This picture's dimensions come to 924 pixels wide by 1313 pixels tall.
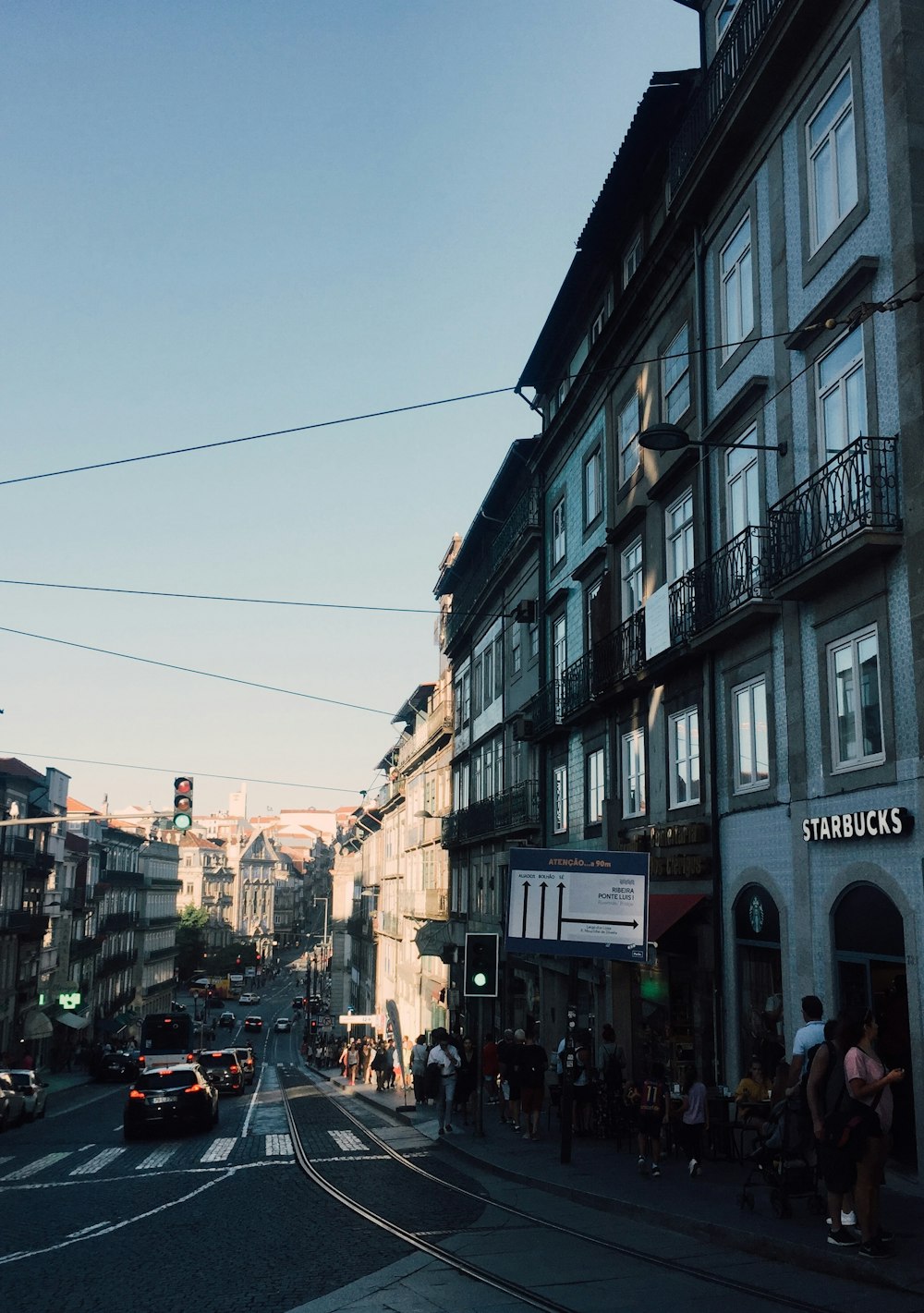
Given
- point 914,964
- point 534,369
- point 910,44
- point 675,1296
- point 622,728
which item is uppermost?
point 534,369

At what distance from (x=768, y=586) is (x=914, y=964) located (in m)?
5.26

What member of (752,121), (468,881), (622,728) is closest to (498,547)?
(468,881)

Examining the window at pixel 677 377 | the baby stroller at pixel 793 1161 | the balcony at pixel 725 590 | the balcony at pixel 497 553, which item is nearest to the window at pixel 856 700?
the balcony at pixel 725 590

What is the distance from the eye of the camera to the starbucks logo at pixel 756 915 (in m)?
16.5

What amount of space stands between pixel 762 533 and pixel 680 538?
4095mm

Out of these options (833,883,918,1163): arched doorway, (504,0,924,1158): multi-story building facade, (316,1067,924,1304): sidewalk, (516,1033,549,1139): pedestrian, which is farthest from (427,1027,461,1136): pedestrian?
(833,883,918,1163): arched doorway

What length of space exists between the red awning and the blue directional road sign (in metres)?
2.46

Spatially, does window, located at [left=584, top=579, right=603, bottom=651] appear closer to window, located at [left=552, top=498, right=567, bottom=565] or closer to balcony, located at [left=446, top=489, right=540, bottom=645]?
window, located at [left=552, top=498, right=567, bottom=565]

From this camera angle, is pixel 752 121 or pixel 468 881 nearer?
pixel 752 121

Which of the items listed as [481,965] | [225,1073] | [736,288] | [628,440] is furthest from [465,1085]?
[225,1073]

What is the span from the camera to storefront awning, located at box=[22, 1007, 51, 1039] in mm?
A: 57572

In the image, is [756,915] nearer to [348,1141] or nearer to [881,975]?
[881,975]

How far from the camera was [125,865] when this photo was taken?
89500 millimetres

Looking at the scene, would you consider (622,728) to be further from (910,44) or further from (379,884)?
(379,884)
